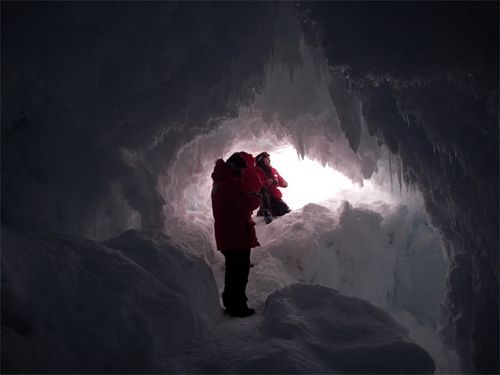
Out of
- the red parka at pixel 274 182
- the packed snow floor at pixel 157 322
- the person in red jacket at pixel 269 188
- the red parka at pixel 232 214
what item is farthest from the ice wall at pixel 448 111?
the person in red jacket at pixel 269 188

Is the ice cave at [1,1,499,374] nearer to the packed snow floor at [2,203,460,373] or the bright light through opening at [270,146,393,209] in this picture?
the packed snow floor at [2,203,460,373]

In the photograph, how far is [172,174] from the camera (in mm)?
7434

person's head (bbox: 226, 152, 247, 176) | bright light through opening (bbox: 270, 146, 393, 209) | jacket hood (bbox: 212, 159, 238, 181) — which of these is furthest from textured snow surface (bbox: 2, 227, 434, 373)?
bright light through opening (bbox: 270, 146, 393, 209)

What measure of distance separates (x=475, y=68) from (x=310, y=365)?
264 cm

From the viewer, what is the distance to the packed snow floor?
2238 mm

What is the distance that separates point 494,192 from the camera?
10.5 feet

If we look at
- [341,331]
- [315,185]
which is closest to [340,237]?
[341,331]

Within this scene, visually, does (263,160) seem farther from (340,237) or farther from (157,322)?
(157,322)

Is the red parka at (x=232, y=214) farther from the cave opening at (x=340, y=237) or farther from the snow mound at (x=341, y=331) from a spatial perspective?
the cave opening at (x=340, y=237)

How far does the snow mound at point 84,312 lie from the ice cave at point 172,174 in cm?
1

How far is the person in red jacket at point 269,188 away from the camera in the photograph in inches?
316

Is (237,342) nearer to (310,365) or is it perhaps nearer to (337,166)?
(310,365)

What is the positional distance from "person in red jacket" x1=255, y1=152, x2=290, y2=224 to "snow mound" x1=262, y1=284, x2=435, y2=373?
4.37 metres

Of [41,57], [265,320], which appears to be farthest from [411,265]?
[41,57]
